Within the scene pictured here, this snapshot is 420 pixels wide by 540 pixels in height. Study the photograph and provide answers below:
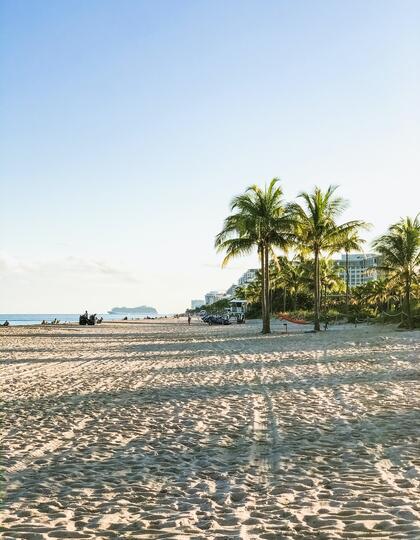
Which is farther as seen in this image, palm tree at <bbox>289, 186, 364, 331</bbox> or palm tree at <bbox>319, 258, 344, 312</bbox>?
palm tree at <bbox>319, 258, 344, 312</bbox>

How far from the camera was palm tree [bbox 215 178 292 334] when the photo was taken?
91.5 ft

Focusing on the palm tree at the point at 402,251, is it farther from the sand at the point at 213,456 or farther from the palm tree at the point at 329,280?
the palm tree at the point at 329,280

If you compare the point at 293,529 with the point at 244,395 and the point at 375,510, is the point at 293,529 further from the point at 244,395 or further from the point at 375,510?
the point at 244,395

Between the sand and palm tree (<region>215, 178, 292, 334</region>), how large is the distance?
53.9 feet

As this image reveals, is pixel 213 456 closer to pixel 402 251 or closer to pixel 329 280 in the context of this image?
pixel 402 251

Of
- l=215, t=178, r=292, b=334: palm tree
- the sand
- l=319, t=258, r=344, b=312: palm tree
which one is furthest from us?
l=319, t=258, r=344, b=312: palm tree

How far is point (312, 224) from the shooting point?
28656 millimetres

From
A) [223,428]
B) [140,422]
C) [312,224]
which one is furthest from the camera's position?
[312,224]

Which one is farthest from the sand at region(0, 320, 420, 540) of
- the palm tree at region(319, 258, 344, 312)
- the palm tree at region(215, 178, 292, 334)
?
the palm tree at region(319, 258, 344, 312)

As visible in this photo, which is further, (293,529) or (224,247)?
(224,247)

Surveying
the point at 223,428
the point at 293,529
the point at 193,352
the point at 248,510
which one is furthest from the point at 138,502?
the point at 193,352

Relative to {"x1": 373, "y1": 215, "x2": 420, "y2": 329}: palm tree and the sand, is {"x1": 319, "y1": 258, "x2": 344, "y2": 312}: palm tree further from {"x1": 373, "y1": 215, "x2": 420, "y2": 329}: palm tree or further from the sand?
the sand

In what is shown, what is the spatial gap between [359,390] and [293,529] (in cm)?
638

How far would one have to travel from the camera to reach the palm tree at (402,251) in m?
28.9
